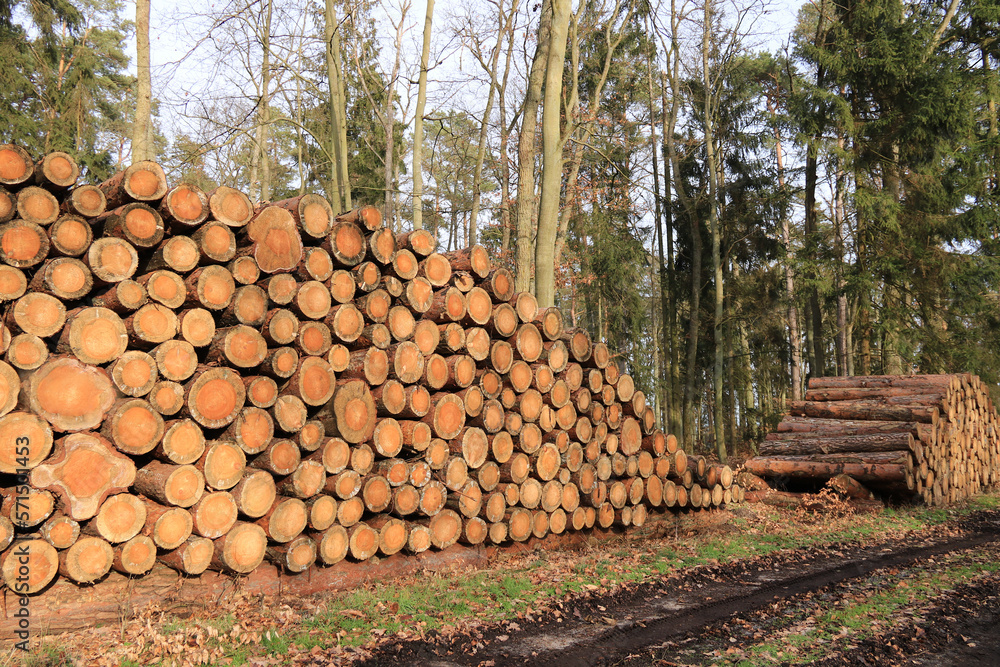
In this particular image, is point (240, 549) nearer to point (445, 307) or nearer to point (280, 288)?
point (280, 288)

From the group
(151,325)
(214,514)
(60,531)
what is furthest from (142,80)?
(60,531)

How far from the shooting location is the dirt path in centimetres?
425

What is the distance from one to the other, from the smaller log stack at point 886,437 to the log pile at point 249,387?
5923 millimetres

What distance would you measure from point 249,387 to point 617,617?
3387 millimetres

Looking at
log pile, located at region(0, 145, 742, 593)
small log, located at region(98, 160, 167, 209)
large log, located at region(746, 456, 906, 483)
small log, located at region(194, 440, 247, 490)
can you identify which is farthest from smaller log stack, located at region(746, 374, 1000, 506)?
small log, located at region(98, 160, 167, 209)

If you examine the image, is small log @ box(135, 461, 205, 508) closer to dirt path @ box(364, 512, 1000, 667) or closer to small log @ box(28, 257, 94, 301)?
small log @ box(28, 257, 94, 301)

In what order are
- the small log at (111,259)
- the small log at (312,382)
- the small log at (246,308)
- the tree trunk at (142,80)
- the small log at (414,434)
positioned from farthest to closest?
1. the tree trunk at (142,80)
2. the small log at (414,434)
3. the small log at (312,382)
4. the small log at (246,308)
5. the small log at (111,259)

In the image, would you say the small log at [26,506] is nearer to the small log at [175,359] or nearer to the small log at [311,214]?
the small log at [175,359]

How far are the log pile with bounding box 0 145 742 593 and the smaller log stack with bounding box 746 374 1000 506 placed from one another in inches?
233

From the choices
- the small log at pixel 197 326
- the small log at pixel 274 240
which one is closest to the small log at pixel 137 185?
the small log at pixel 274 240

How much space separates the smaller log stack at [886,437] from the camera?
10805 millimetres

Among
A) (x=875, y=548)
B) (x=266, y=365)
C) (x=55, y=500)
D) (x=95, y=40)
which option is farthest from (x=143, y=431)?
(x=95, y=40)

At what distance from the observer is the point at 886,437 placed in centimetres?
1095

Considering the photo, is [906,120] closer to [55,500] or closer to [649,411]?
[649,411]
